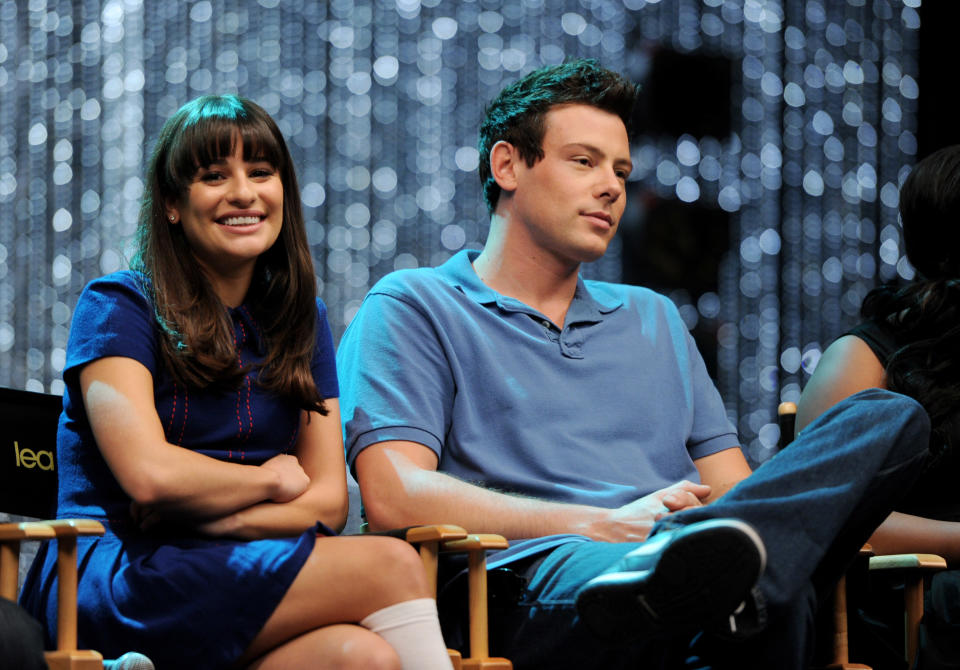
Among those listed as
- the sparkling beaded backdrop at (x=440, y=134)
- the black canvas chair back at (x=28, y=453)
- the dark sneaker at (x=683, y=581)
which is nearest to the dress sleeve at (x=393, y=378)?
the black canvas chair back at (x=28, y=453)

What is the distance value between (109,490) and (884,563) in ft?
3.91

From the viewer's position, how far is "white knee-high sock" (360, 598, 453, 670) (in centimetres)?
146

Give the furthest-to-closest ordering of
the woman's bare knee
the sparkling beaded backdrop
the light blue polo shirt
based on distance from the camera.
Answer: the sparkling beaded backdrop
the light blue polo shirt
the woman's bare knee

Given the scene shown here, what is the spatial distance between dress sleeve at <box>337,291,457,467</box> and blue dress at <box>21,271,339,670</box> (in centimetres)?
12

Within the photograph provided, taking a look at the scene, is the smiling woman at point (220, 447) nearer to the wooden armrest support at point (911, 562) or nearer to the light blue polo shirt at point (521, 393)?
the light blue polo shirt at point (521, 393)

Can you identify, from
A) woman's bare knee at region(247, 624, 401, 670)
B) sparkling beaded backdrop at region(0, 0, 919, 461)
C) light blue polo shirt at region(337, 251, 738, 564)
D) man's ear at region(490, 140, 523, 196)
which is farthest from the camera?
sparkling beaded backdrop at region(0, 0, 919, 461)

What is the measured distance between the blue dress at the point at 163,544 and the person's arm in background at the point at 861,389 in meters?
0.89

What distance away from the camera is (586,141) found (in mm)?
2176

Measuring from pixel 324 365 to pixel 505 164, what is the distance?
2.09ft

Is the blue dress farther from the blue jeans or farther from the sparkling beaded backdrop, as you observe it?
the sparkling beaded backdrop

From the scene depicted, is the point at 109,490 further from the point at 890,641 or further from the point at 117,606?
the point at 890,641

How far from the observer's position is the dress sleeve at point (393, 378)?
191cm

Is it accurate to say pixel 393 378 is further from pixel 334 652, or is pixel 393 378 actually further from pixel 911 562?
pixel 911 562

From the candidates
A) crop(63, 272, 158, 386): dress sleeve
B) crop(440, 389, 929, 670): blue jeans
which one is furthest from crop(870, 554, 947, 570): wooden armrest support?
crop(63, 272, 158, 386): dress sleeve
